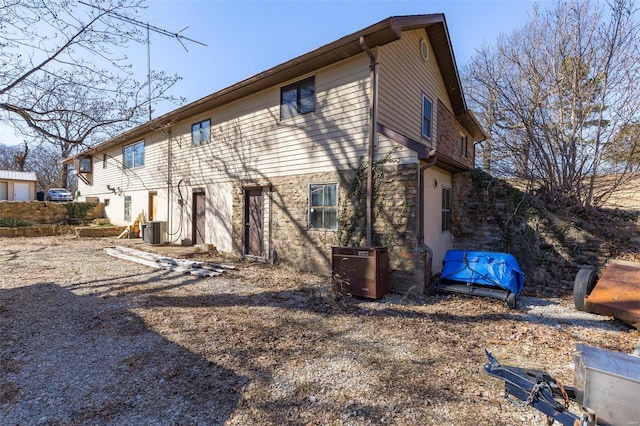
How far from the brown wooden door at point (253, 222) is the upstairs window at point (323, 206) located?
200 cm

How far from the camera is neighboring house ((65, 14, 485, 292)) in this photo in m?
6.59

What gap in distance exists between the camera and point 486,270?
19.8 feet

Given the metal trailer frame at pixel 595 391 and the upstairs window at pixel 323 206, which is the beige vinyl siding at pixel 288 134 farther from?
the metal trailer frame at pixel 595 391

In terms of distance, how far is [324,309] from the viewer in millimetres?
5453

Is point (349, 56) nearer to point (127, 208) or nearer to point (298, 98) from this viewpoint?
point (298, 98)

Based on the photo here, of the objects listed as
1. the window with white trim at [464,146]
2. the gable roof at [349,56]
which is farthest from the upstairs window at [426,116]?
the window with white trim at [464,146]

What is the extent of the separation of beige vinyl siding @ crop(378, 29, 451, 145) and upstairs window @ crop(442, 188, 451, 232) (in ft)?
5.33

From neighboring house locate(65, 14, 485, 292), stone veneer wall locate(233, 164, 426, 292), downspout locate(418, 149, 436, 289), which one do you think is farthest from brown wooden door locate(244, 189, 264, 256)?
downspout locate(418, 149, 436, 289)

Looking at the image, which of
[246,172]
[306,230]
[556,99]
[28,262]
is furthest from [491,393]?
[28,262]

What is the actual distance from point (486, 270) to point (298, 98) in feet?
19.6

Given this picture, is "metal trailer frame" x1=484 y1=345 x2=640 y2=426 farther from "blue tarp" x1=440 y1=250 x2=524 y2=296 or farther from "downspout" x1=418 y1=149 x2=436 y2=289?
"downspout" x1=418 y1=149 x2=436 y2=289

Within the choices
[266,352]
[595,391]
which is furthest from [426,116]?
[595,391]

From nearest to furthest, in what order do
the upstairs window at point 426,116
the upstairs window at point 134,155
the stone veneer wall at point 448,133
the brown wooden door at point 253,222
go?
1. the upstairs window at point 426,116
2. the brown wooden door at point 253,222
3. the stone veneer wall at point 448,133
4. the upstairs window at point 134,155

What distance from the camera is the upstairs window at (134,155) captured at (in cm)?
1463
